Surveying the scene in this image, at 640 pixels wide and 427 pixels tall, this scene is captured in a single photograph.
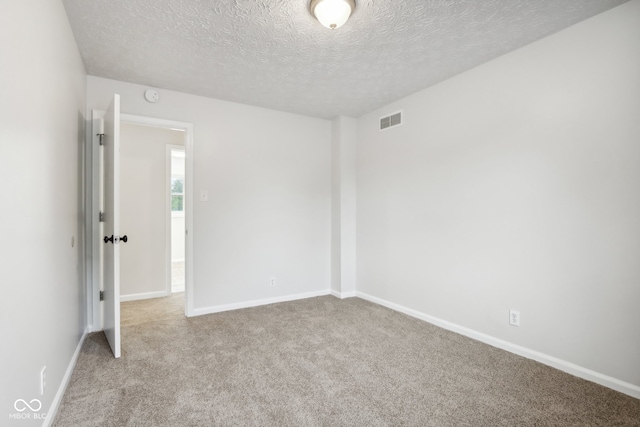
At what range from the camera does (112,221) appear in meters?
2.50

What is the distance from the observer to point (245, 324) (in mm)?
3244

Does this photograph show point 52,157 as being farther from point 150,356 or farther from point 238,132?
point 238,132

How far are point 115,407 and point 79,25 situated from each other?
252cm

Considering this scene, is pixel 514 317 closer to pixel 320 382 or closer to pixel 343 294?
pixel 320 382

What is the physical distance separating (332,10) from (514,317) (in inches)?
104

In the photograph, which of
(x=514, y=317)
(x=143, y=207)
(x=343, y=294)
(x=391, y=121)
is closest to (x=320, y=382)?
(x=514, y=317)

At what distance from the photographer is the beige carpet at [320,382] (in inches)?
70.1

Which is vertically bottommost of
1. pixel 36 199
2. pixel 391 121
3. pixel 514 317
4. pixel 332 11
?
pixel 514 317

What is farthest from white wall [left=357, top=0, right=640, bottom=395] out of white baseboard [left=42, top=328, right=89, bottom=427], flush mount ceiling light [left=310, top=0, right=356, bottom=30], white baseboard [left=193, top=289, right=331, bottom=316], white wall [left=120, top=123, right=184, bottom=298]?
white wall [left=120, top=123, right=184, bottom=298]

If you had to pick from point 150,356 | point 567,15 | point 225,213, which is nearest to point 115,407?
point 150,356

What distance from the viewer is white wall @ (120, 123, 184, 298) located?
407cm

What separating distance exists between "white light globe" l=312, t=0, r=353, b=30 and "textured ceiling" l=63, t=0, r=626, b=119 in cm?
10

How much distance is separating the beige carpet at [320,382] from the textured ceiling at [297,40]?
2436 millimetres

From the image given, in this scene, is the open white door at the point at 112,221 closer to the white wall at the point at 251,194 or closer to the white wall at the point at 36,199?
the white wall at the point at 36,199
